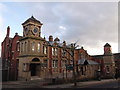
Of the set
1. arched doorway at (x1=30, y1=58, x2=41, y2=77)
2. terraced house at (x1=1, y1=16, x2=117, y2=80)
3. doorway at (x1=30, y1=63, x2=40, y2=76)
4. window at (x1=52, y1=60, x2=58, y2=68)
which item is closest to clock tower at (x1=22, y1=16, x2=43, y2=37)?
terraced house at (x1=1, y1=16, x2=117, y2=80)

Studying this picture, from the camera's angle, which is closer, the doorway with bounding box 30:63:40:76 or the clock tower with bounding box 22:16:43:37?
the clock tower with bounding box 22:16:43:37

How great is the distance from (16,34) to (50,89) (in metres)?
24.1

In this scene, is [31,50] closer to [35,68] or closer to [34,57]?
[34,57]

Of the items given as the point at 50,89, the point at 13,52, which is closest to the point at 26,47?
the point at 13,52

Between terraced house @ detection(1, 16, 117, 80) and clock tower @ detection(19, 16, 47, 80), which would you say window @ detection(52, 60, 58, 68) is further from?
clock tower @ detection(19, 16, 47, 80)

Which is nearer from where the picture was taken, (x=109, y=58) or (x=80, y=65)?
(x=80, y=65)

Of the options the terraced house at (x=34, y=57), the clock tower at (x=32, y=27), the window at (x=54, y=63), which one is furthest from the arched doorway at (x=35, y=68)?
the clock tower at (x=32, y=27)

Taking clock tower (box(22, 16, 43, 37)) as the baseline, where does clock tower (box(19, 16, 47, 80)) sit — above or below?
below

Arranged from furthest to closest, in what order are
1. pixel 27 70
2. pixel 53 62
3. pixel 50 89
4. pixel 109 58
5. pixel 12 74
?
pixel 109 58
pixel 53 62
pixel 12 74
pixel 27 70
pixel 50 89

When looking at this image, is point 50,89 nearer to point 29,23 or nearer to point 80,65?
point 29,23

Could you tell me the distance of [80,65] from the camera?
47594 mm

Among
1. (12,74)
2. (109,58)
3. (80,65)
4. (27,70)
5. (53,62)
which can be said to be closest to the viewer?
(27,70)

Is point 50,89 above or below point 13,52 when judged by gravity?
below

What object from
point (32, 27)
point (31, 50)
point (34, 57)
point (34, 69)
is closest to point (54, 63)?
point (34, 69)
